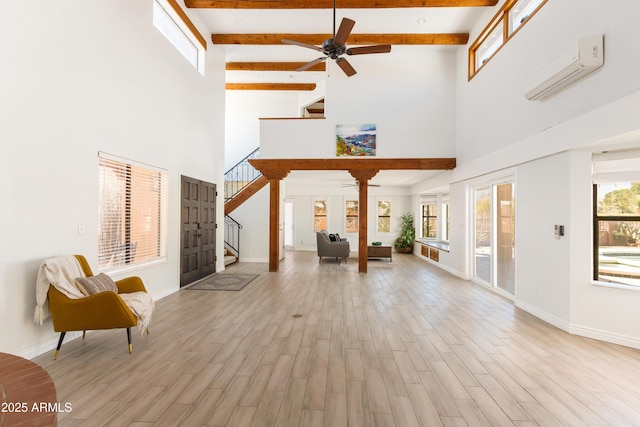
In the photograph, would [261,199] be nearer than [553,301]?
No

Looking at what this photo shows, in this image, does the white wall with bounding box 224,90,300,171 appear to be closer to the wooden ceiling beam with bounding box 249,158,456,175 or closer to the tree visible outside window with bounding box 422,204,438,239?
the wooden ceiling beam with bounding box 249,158,456,175

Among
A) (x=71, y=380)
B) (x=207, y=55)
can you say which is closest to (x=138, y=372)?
(x=71, y=380)

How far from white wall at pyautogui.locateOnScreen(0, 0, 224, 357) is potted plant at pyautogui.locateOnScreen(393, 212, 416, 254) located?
8680mm

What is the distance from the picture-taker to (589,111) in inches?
134

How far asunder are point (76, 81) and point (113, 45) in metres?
0.89

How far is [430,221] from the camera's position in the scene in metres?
11.1

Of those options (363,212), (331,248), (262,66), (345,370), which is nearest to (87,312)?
(345,370)

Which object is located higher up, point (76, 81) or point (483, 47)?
point (483, 47)

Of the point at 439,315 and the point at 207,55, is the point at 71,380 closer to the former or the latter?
the point at 439,315

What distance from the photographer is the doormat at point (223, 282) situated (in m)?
5.96

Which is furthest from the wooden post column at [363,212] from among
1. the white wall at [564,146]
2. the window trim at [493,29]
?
the window trim at [493,29]

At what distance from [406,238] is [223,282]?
7420mm

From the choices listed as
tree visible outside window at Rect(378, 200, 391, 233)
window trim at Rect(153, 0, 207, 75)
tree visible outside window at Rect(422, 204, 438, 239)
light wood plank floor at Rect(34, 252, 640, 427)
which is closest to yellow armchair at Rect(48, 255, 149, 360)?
light wood plank floor at Rect(34, 252, 640, 427)

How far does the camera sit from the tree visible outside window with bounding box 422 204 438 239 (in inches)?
429
